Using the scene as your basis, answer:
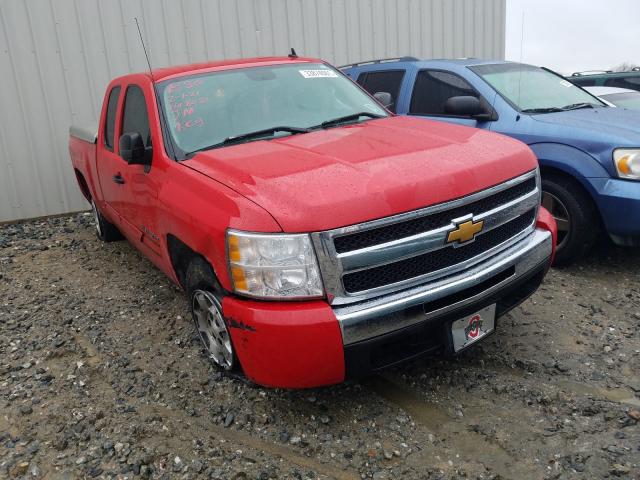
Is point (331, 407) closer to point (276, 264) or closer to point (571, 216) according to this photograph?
point (276, 264)

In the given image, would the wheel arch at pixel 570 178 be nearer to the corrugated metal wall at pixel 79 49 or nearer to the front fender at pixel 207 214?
the front fender at pixel 207 214

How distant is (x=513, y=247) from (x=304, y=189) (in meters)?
1.27

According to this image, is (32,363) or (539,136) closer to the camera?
(32,363)

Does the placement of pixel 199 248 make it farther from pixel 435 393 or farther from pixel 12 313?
pixel 12 313

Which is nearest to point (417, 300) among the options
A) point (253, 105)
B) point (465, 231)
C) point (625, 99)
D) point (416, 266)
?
point (416, 266)

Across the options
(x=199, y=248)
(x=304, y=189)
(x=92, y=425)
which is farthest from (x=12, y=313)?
(x=304, y=189)

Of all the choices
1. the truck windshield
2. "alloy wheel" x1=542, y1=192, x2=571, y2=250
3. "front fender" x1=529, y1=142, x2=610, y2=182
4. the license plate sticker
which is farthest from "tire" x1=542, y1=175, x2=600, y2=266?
the license plate sticker

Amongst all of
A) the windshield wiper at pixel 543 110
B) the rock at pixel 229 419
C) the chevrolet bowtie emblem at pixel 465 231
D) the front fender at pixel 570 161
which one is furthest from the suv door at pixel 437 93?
the rock at pixel 229 419

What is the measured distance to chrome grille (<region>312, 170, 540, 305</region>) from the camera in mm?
2375

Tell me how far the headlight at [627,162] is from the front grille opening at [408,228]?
5.66 ft

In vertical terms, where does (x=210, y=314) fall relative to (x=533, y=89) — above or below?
below

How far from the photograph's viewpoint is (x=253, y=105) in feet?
→ 11.7

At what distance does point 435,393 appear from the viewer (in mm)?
2965

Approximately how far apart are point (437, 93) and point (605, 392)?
3351mm
